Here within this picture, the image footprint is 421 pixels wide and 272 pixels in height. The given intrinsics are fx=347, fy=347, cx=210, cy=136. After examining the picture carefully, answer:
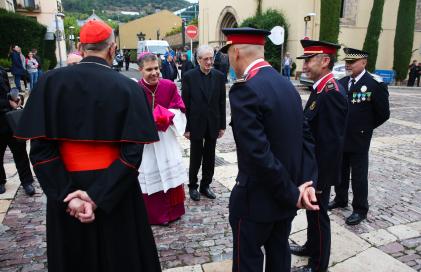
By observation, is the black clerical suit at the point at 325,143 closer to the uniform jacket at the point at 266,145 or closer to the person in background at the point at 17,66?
the uniform jacket at the point at 266,145

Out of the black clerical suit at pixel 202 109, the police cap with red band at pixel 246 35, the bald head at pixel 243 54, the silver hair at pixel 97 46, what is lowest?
the black clerical suit at pixel 202 109

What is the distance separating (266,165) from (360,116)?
248cm

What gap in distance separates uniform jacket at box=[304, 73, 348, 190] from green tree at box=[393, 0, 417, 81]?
2318cm

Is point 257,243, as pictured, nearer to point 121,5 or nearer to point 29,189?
point 29,189

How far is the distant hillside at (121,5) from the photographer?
107312 millimetres

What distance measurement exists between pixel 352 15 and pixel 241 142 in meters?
24.9

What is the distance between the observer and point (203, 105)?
14.8 feet

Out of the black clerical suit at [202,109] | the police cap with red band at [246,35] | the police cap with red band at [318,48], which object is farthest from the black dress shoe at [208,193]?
the police cap with red band at [246,35]

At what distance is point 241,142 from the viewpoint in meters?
2.00

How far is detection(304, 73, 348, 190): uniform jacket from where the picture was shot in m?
2.81

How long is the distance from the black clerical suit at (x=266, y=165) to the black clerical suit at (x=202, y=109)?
2312 mm

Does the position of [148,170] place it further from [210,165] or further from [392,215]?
[392,215]

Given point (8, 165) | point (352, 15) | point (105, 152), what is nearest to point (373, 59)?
point (352, 15)

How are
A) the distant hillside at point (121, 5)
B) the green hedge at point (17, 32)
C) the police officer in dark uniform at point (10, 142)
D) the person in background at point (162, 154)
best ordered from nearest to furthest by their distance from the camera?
the person in background at point (162, 154)
the police officer in dark uniform at point (10, 142)
the green hedge at point (17, 32)
the distant hillside at point (121, 5)
